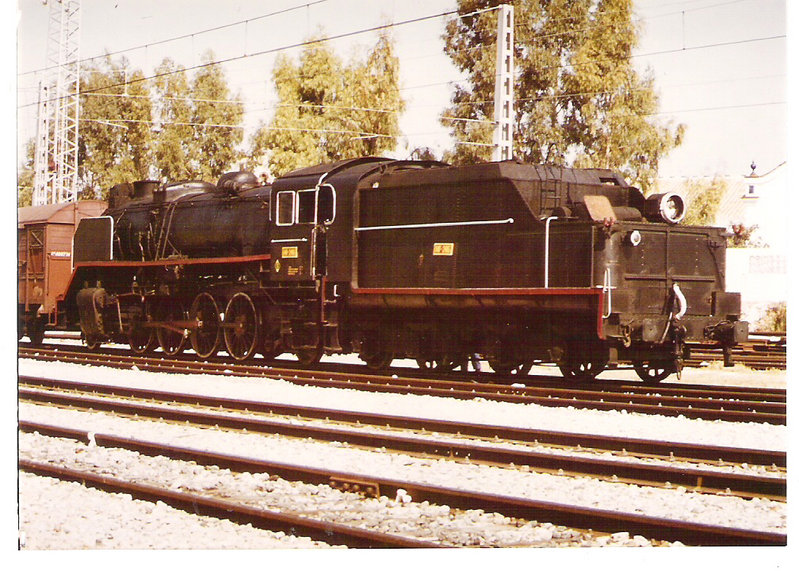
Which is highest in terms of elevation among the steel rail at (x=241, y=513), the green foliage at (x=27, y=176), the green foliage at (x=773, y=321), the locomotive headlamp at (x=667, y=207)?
the green foliage at (x=27, y=176)

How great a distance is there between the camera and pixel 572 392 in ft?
38.3

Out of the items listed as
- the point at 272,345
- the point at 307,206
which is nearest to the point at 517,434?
the point at 307,206

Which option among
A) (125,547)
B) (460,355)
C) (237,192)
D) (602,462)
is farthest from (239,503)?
(237,192)

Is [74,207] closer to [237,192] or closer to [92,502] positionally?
[237,192]

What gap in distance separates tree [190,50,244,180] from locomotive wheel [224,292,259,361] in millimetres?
3708

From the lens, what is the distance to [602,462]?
7.50 m

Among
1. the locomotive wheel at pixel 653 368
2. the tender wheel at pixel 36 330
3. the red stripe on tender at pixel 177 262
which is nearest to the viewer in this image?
the locomotive wheel at pixel 653 368

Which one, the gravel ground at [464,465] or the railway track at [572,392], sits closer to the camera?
the gravel ground at [464,465]

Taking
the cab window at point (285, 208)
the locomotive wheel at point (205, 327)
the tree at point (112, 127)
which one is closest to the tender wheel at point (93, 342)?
the locomotive wheel at point (205, 327)

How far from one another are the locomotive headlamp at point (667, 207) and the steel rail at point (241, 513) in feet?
24.0

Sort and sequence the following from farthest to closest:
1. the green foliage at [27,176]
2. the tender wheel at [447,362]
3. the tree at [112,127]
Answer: the tender wheel at [447,362] → the tree at [112,127] → the green foliage at [27,176]

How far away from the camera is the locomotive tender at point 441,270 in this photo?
11.8m

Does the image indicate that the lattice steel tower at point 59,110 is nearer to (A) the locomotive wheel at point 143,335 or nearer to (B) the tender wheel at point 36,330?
(A) the locomotive wheel at point 143,335

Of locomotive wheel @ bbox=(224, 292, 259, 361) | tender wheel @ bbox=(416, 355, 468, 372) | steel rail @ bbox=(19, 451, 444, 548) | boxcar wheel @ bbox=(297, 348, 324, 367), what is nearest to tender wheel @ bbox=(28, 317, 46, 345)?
locomotive wheel @ bbox=(224, 292, 259, 361)
